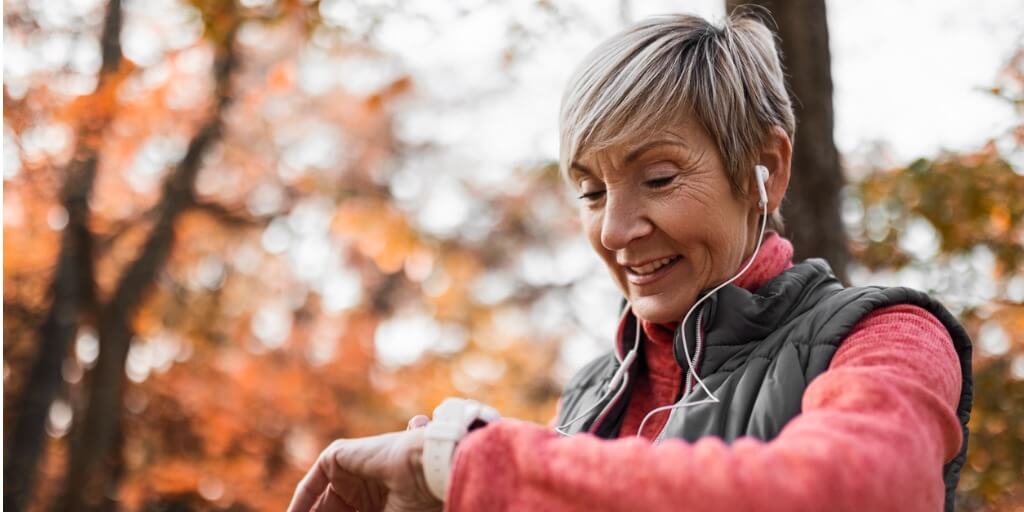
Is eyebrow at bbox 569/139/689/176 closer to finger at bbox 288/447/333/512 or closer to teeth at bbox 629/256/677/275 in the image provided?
teeth at bbox 629/256/677/275

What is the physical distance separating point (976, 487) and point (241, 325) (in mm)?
9470

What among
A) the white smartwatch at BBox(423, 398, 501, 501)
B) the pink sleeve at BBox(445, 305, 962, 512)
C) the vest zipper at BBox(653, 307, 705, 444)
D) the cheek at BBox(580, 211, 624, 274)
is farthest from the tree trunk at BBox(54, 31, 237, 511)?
the pink sleeve at BBox(445, 305, 962, 512)

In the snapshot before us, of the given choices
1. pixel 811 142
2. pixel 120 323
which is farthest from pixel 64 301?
pixel 811 142

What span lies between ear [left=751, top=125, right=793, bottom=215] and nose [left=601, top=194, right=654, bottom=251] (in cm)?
24

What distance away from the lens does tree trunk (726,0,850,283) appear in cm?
283

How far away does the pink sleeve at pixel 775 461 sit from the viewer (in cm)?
106

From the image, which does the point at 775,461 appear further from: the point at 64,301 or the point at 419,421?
the point at 64,301

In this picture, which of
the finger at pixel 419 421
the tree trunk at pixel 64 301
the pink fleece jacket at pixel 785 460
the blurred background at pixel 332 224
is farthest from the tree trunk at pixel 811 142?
the tree trunk at pixel 64 301

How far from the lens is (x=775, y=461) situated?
1072 millimetres

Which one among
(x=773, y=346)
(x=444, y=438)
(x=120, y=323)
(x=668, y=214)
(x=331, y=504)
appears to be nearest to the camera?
(x=444, y=438)

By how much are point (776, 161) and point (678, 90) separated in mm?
271

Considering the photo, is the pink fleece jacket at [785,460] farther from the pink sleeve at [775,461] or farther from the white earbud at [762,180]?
the white earbud at [762,180]

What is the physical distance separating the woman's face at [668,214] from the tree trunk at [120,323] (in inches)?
242

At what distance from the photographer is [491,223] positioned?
11828 mm
